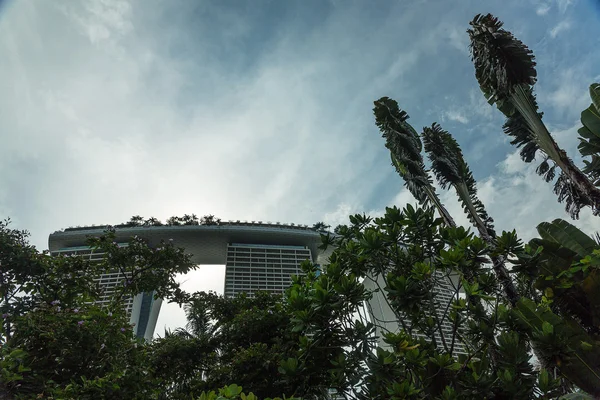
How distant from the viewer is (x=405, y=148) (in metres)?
14.6

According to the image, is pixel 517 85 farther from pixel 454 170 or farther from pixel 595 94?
pixel 454 170

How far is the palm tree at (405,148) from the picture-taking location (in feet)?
45.9

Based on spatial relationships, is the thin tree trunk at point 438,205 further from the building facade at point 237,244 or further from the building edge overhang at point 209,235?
the building edge overhang at point 209,235

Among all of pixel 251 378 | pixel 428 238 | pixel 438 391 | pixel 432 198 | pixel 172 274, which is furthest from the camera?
pixel 432 198

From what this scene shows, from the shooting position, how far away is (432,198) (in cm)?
1354

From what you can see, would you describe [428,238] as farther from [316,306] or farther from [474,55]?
[474,55]

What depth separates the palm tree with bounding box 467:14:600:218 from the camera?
10250 millimetres

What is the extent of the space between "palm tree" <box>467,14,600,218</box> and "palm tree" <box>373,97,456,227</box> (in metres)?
3.35

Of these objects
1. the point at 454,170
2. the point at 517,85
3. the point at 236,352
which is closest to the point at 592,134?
the point at 517,85

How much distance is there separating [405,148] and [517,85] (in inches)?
180

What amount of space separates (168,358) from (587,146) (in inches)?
572

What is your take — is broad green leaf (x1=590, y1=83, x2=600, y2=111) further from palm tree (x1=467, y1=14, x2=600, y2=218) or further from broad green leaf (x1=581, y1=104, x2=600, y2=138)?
palm tree (x1=467, y1=14, x2=600, y2=218)

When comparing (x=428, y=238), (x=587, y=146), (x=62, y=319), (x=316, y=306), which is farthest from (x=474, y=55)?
(x=62, y=319)

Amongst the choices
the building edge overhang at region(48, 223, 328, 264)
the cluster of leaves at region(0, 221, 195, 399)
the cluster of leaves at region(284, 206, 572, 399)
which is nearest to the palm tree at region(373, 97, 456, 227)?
the cluster of leaves at region(284, 206, 572, 399)
